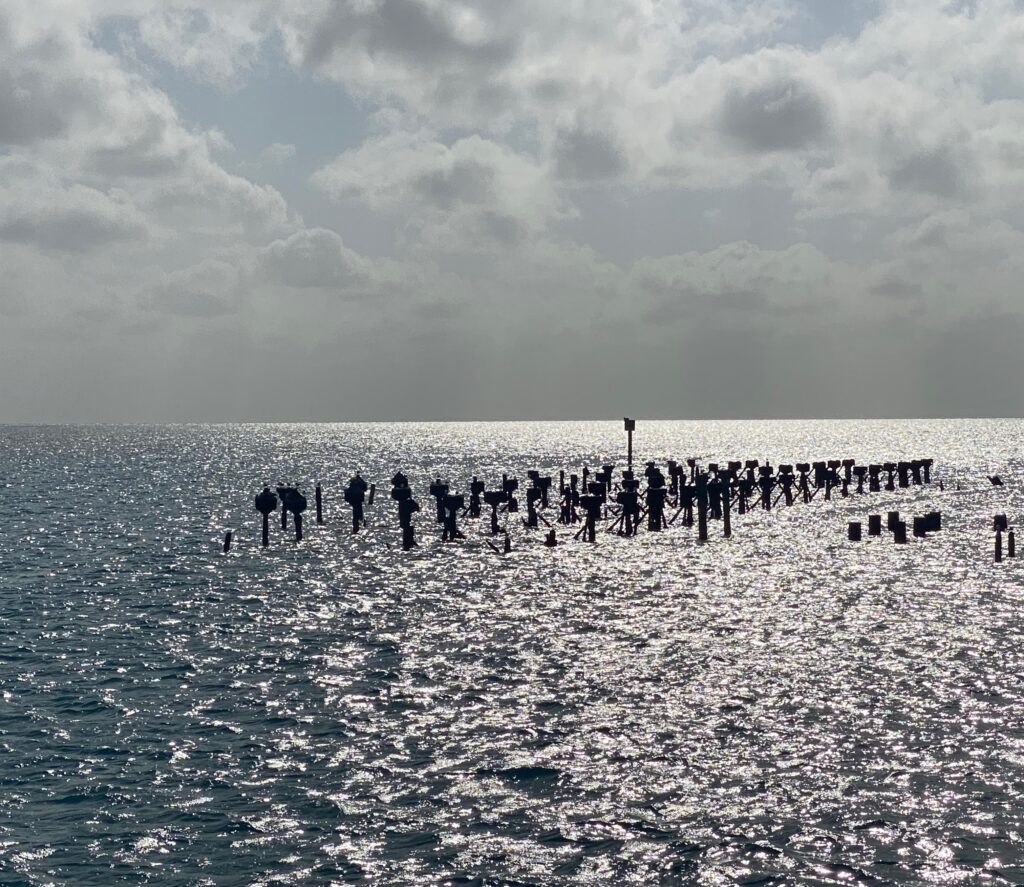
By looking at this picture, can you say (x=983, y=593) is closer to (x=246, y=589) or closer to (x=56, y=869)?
(x=246, y=589)

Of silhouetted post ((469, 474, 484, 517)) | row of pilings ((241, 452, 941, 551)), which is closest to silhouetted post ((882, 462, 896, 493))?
row of pilings ((241, 452, 941, 551))

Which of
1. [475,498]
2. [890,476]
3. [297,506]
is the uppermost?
[890,476]

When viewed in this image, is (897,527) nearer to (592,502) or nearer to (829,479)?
(592,502)

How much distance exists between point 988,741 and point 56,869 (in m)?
16.6

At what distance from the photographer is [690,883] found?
1499 cm

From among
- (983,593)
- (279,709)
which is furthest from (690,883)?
(983,593)

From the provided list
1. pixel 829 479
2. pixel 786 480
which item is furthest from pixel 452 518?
pixel 829 479

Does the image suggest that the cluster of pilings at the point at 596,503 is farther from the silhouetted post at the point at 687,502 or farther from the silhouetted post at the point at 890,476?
the silhouetted post at the point at 890,476

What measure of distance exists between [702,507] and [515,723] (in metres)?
36.6

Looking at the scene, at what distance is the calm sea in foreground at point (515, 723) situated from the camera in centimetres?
1595

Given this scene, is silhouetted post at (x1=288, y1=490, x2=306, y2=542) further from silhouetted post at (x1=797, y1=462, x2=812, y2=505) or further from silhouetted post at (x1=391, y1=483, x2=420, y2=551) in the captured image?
silhouetted post at (x1=797, y1=462, x2=812, y2=505)

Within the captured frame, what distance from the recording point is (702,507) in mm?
57688

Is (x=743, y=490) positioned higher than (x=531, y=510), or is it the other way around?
(x=743, y=490)

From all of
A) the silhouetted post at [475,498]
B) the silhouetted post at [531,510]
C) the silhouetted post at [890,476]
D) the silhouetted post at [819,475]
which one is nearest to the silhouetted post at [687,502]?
the silhouetted post at [531,510]
